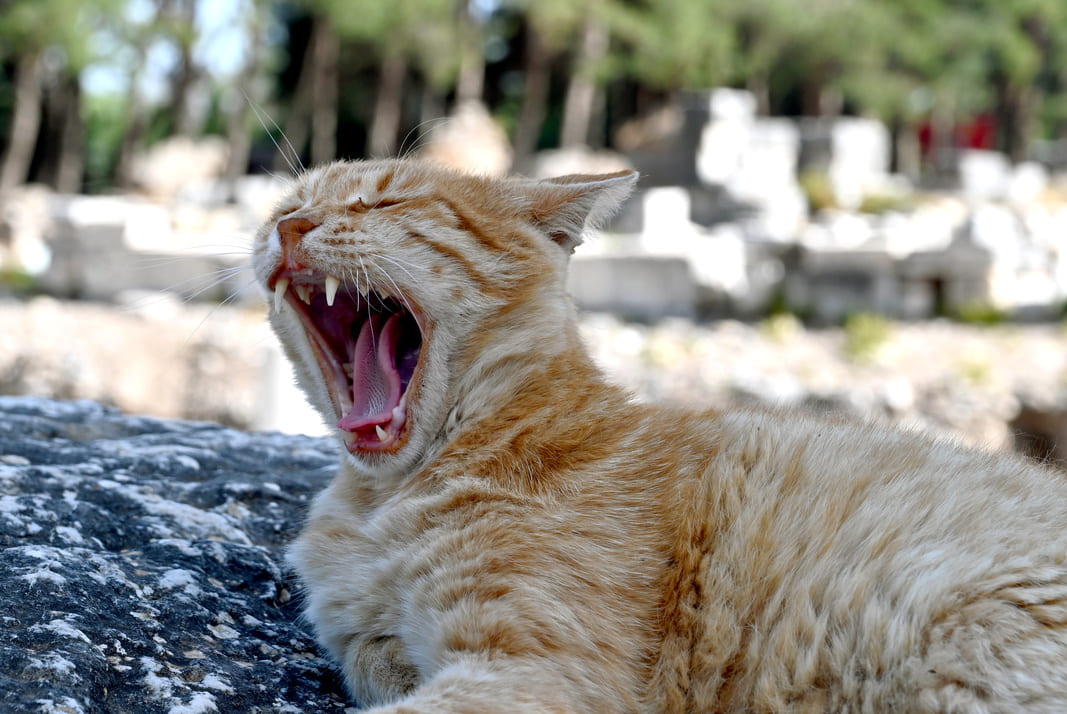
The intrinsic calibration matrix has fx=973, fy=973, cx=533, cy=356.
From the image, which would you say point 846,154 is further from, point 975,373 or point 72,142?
point 72,142

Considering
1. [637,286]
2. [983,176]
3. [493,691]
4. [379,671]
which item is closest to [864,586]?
[493,691]

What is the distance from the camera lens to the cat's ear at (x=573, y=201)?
2.57 meters

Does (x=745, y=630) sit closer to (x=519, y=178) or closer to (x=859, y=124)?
(x=519, y=178)

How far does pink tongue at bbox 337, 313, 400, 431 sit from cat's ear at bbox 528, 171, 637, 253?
0.48 metres

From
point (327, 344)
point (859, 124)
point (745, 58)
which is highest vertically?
point (745, 58)

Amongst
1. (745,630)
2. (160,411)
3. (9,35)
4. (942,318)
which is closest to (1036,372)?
(942,318)

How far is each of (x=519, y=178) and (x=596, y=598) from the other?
1.32 m

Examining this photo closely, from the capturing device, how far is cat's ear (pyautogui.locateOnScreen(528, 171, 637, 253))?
2.57 metres

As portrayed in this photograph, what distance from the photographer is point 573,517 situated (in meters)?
2.16

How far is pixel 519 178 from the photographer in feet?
9.27

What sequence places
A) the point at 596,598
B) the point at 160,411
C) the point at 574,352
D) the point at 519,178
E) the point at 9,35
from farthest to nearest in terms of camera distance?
the point at 9,35 < the point at 160,411 < the point at 519,178 < the point at 574,352 < the point at 596,598

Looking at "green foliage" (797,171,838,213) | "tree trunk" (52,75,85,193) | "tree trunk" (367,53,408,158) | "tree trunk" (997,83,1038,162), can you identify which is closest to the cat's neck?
"green foliage" (797,171,838,213)

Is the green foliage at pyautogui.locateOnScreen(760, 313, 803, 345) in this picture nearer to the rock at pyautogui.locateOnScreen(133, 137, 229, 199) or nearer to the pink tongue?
the pink tongue

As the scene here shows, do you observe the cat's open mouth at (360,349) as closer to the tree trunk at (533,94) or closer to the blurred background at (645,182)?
the blurred background at (645,182)
